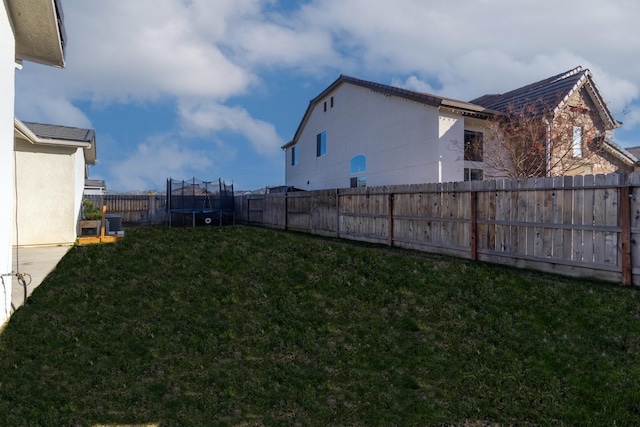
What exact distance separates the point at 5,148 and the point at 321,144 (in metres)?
17.4

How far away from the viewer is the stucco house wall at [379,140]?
1369cm

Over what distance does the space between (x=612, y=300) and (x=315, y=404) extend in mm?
4603

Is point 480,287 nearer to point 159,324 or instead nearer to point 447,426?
point 447,426

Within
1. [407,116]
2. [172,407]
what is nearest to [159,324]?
[172,407]

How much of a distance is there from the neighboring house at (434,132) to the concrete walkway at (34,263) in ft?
38.9

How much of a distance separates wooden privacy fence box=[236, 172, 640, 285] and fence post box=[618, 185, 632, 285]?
12 millimetres

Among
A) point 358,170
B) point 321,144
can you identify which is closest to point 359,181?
point 358,170

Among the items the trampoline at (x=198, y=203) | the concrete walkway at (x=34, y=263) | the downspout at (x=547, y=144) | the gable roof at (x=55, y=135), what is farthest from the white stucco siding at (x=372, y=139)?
the concrete walkway at (x=34, y=263)

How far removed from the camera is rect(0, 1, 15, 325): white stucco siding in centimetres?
500

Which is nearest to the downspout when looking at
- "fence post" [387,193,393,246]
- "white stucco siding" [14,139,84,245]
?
"fence post" [387,193,393,246]

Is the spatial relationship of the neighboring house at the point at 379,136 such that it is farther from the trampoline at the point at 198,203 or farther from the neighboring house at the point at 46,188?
the neighboring house at the point at 46,188

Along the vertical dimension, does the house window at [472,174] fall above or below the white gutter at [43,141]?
below

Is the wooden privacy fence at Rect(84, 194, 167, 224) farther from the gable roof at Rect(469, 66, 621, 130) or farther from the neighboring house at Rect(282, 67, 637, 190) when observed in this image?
the gable roof at Rect(469, 66, 621, 130)

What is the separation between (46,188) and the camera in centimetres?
1095
